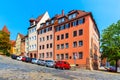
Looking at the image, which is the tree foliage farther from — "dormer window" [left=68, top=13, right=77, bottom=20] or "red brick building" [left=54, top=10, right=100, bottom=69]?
"dormer window" [left=68, top=13, right=77, bottom=20]

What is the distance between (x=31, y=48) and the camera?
105m

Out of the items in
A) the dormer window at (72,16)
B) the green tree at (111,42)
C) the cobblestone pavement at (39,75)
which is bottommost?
the cobblestone pavement at (39,75)

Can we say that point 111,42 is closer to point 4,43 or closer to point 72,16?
point 72,16

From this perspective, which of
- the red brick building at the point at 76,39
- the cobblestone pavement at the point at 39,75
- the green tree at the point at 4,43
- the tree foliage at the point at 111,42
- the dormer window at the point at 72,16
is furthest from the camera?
the green tree at the point at 4,43

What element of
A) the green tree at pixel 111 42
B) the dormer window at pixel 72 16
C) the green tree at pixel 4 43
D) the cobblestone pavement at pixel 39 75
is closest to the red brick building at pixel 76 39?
the dormer window at pixel 72 16

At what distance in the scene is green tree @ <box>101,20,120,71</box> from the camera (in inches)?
2778

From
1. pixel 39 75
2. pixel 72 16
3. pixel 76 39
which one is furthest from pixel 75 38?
pixel 39 75

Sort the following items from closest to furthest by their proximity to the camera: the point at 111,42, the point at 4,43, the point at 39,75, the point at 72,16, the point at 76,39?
the point at 39,75
the point at 111,42
the point at 76,39
the point at 72,16
the point at 4,43

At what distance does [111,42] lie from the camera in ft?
236

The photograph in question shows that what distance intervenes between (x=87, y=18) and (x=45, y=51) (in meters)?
25.8

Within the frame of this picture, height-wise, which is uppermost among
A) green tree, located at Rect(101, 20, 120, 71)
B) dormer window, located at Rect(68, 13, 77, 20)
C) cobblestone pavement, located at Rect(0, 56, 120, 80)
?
dormer window, located at Rect(68, 13, 77, 20)

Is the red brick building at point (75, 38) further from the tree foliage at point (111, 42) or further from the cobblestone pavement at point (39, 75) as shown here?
the cobblestone pavement at point (39, 75)

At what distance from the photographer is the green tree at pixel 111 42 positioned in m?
70.6

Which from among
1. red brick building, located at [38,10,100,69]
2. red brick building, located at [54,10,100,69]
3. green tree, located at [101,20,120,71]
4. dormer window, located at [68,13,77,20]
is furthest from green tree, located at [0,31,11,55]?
green tree, located at [101,20,120,71]
